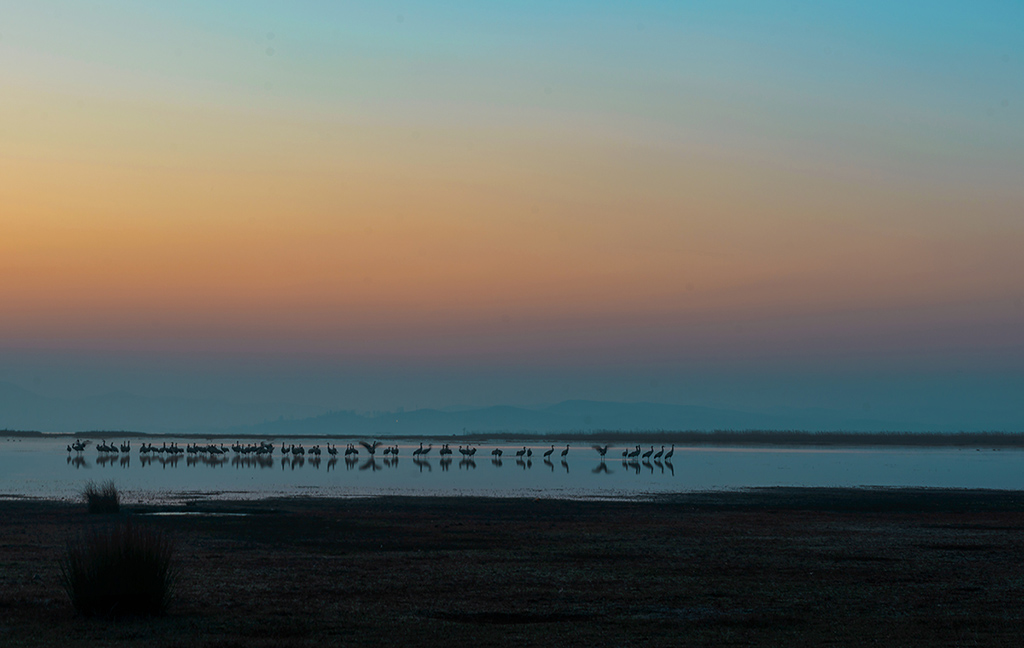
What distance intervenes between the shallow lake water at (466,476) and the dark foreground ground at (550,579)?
1017cm

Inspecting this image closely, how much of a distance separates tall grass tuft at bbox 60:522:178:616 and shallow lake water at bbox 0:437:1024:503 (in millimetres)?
21270

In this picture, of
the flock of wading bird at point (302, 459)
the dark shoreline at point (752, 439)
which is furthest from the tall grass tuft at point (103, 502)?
the dark shoreline at point (752, 439)

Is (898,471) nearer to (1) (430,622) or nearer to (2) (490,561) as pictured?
(2) (490,561)

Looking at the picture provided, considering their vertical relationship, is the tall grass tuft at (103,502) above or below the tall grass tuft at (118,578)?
above

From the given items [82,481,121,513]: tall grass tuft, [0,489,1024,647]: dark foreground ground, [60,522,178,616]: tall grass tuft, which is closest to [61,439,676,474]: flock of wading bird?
[0,489,1024,647]: dark foreground ground

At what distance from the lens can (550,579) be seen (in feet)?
57.7

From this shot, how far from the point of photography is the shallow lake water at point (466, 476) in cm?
4038

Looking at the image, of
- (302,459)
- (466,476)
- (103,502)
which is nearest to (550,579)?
(103,502)

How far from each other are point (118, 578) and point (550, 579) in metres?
7.00

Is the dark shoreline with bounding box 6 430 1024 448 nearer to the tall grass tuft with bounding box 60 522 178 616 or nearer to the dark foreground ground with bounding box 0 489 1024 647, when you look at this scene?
the dark foreground ground with bounding box 0 489 1024 647

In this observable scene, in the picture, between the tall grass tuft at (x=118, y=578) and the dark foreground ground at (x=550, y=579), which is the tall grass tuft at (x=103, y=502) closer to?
the dark foreground ground at (x=550, y=579)

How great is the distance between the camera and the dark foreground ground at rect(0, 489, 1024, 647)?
13.1 meters

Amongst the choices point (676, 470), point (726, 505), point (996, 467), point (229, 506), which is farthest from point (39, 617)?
point (996, 467)

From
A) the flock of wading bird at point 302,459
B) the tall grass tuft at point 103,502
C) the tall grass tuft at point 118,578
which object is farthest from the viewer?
→ the flock of wading bird at point 302,459
